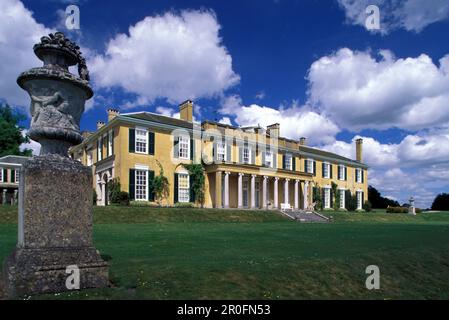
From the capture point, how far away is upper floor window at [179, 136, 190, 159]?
97.1 feet

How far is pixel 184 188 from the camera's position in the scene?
29.5 m

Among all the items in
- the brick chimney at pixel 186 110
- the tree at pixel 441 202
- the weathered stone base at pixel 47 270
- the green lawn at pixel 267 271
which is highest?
the brick chimney at pixel 186 110

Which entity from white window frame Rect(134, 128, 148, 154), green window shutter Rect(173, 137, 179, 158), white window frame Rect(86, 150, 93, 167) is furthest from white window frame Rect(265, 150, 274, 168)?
white window frame Rect(86, 150, 93, 167)

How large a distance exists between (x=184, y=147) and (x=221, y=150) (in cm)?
381

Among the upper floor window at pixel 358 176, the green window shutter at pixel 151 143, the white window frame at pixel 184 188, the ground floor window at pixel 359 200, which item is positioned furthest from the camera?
the upper floor window at pixel 358 176

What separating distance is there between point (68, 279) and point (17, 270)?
65cm

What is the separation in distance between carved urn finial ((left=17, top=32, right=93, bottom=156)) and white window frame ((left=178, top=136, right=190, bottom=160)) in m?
24.0

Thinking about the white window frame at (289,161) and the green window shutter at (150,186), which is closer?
the green window shutter at (150,186)

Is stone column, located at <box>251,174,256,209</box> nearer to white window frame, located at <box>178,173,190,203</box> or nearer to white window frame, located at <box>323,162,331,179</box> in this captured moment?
white window frame, located at <box>178,173,190,203</box>

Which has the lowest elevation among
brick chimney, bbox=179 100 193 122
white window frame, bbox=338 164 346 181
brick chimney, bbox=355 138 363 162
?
white window frame, bbox=338 164 346 181

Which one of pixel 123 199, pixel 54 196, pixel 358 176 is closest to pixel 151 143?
pixel 123 199

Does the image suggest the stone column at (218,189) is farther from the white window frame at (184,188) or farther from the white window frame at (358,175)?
the white window frame at (358,175)

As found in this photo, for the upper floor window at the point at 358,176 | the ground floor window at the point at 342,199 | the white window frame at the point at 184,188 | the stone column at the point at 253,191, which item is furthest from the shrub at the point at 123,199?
the upper floor window at the point at 358,176

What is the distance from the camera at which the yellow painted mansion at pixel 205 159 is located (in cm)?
2706
